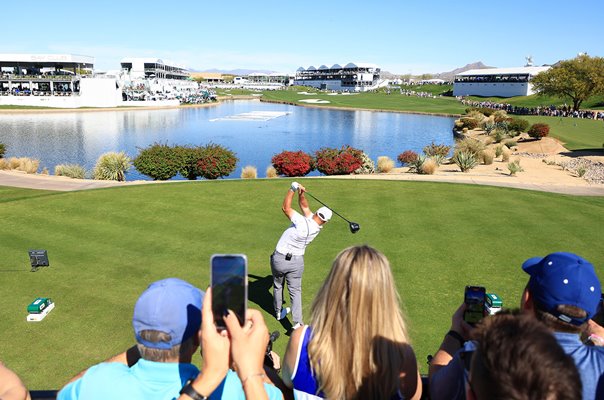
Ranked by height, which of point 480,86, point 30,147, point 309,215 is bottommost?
point 30,147

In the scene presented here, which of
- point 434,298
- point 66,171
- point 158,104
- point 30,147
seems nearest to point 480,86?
point 158,104

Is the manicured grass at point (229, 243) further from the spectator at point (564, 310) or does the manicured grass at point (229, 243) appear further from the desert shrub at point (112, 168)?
the desert shrub at point (112, 168)

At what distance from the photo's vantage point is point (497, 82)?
415 ft

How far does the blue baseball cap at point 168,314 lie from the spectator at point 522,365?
56.1 inches

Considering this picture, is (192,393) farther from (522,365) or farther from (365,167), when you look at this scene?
(365,167)

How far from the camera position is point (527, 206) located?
1312 centimetres

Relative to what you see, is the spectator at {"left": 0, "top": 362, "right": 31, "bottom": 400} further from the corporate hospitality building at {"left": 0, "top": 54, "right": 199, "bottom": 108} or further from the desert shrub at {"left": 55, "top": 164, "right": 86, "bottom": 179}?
the corporate hospitality building at {"left": 0, "top": 54, "right": 199, "bottom": 108}

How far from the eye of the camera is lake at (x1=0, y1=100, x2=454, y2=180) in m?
38.3

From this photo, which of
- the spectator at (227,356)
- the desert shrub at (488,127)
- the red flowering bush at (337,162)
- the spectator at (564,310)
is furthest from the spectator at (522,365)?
the desert shrub at (488,127)

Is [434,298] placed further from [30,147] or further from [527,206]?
[30,147]

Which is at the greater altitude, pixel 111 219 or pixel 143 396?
pixel 143 396

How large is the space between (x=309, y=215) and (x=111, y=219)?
6900mm

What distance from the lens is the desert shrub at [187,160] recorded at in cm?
2064

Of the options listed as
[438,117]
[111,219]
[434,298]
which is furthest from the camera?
[438,117]
